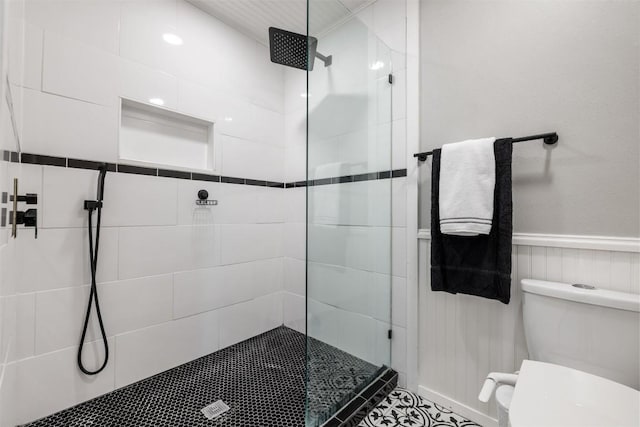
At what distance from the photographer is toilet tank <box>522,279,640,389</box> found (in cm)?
96

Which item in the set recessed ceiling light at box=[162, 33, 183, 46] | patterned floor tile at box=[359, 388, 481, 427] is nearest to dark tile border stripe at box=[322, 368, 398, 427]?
patterned floor tile at box=[359, 388, 481, 427]

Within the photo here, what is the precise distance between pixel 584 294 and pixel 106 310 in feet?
7.08

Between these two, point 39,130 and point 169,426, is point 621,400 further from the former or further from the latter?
point 39,130

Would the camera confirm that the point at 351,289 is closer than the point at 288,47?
Yes

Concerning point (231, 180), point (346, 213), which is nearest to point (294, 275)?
point (231, 180)

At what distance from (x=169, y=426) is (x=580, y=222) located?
6.40 feet

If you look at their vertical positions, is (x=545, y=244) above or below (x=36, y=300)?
above

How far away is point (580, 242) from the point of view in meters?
1.14

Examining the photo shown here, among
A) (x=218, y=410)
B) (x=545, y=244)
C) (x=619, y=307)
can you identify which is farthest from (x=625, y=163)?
(x=218, y=410)

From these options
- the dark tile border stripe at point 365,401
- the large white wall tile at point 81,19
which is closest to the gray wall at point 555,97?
the dark tile border stripe at point 365,401

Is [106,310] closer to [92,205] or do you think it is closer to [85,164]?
[92,205]

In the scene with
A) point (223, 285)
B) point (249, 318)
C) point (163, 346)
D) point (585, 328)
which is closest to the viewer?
point (585, 328)

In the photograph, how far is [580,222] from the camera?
115 centimetres

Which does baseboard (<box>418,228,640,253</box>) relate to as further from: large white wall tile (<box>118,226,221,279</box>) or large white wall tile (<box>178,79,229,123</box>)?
large white wall tile (<box>178,79,229,123</box>)
